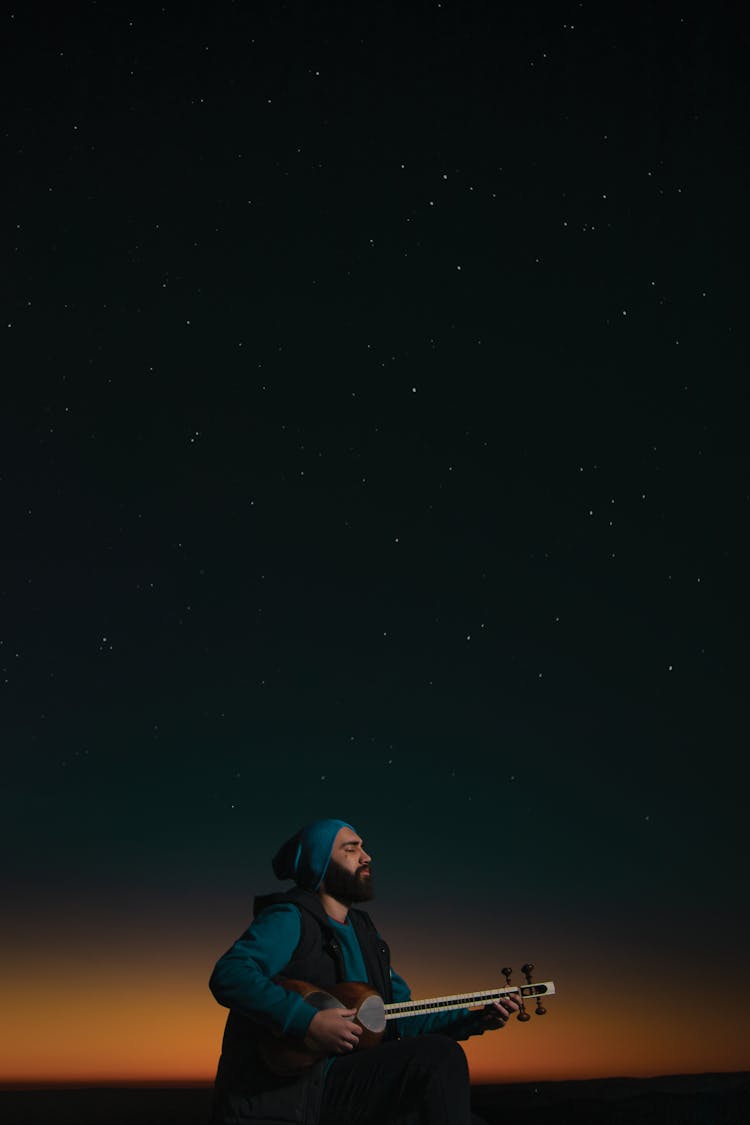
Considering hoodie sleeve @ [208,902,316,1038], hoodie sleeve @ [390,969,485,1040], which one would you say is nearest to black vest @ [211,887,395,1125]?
hoodie sleeve @ [208,902,316,1038]

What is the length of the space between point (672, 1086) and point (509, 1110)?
15.5 feet

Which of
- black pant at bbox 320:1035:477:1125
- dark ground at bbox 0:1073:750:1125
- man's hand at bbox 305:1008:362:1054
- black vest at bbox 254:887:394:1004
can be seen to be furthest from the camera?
dark ground at bbox 0:1073:750:1125

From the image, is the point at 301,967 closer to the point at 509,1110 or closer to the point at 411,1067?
the point at 411,1067

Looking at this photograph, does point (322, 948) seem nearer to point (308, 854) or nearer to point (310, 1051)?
point (308, 854)

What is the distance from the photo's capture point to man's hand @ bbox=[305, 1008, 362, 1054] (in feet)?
12.8

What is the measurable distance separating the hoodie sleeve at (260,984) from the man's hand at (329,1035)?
1.1 inches

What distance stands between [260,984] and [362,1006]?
522 millimetres

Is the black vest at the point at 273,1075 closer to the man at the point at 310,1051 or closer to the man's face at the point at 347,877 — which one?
the man at the point at 310,1051

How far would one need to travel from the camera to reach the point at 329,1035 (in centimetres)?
392

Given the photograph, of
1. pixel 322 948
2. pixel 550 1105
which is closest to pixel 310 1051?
pixel 322 948

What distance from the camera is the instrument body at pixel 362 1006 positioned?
3.96 m

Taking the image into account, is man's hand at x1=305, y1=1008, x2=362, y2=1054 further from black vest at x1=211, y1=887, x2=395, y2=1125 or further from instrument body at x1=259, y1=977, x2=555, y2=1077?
black vest at x1=211, y1=887, x2=395, y2=1125

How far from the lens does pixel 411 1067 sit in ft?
12.8

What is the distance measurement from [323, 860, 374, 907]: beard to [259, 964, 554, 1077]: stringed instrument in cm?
39
